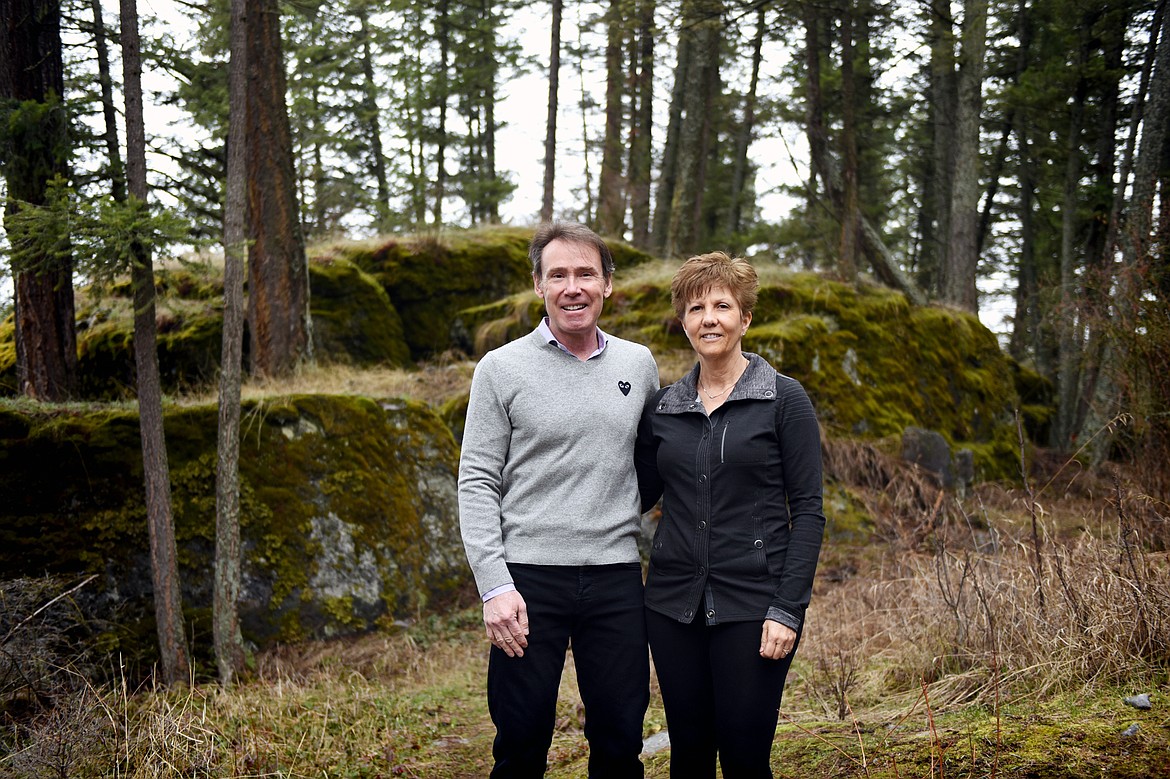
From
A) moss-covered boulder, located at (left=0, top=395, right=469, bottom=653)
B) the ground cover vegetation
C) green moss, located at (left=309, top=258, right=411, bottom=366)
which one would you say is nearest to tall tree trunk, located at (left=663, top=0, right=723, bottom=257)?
green moss, located at (left=309, top=258, right=411, bottom=366)

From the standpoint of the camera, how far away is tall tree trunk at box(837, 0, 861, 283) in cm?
1011

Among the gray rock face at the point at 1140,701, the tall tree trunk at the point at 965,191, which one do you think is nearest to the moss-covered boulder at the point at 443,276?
the tall tree trunk at the point at 965,191

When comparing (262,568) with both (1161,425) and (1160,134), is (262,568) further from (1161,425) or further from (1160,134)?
(1160,134)

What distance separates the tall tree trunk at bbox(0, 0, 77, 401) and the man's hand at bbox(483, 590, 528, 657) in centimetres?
420

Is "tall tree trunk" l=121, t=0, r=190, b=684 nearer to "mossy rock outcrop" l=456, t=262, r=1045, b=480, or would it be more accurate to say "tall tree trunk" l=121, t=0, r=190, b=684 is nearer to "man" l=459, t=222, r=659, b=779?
"man" l=459, t=222, r=659, b=779

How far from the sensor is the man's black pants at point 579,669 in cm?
276

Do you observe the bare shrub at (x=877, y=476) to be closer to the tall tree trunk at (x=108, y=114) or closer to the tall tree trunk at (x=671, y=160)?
the tall tree trunk at (x=108, y=114)

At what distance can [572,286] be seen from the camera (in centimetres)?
290

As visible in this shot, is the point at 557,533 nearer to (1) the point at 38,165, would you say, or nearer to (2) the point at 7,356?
(1) the point at 38,165

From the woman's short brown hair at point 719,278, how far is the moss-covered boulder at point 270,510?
14.8ft

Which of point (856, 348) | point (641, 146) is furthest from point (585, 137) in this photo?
point (856, 348)

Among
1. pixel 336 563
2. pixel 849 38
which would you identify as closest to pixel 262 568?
pixel 336 563

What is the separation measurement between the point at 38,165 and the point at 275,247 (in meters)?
3.22

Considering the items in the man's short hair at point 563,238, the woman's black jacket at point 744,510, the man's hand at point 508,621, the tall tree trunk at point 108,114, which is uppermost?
the tall tree trunk at point 108,114
